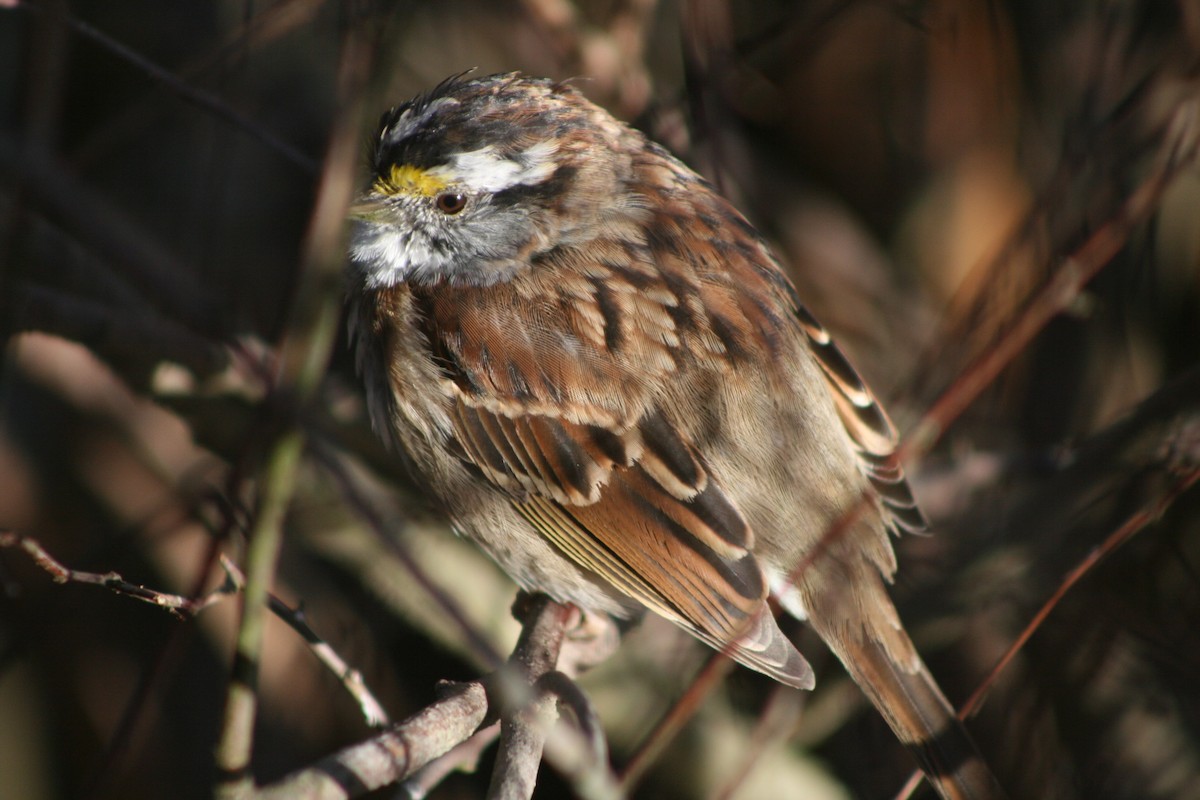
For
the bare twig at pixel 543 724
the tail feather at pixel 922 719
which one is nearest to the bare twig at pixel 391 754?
the bare twig at pixel 543 724

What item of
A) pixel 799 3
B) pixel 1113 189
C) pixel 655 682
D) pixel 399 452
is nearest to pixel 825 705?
pixel 655 682

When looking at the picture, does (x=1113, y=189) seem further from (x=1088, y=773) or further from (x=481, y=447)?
(x=481, y=447)

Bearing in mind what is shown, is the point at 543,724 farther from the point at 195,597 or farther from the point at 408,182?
the point at 408,182

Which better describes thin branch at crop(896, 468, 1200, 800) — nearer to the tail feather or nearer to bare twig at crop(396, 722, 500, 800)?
the tail feather

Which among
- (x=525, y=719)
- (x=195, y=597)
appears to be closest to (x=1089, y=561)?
(x=525, y=719)

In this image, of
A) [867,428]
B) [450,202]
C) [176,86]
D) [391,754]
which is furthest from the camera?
[867,428]

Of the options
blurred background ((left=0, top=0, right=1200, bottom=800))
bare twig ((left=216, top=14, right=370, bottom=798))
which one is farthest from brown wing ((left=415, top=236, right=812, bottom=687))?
bare twig ((left=216, top=14, right=370, bottom=798))
